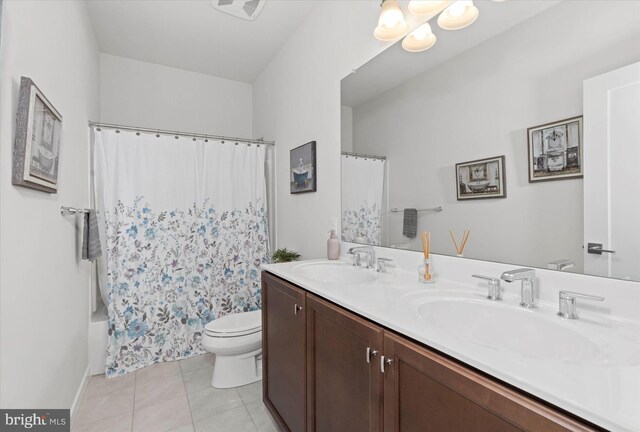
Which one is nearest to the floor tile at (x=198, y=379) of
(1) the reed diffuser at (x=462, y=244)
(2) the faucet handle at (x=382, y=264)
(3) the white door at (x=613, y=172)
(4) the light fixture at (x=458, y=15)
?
(2) the faucet handle at (x=382, y=264)

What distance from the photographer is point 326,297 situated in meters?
1.14

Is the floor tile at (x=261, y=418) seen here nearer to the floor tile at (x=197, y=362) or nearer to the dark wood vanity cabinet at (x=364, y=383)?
the dark wood vanity cabinet at (x=364, y=383)

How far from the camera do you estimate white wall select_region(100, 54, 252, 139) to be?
2.87m

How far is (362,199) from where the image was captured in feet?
6.13

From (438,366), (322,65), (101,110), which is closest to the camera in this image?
(438,366)

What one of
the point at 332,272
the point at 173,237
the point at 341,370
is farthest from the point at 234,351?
A: the point at 341,370

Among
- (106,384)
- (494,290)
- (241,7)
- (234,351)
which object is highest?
(241,7)

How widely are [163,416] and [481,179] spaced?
6.84 feet

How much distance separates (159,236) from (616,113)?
2.70 m

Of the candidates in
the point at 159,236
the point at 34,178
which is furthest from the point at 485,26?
the point at 159,236

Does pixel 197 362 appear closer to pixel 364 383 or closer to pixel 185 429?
pixel 185 429

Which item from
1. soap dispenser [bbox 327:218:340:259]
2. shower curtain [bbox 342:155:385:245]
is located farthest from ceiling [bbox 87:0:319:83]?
soap dispenser [bbox 327:218:340:259]

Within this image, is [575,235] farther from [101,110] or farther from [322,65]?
[101,110]

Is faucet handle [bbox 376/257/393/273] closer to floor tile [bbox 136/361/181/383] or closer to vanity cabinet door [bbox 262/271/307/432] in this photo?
vanity cabinet door [bbox 262/271/307/432]
